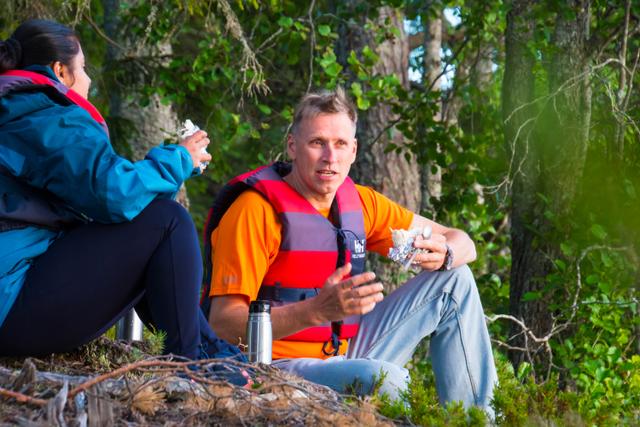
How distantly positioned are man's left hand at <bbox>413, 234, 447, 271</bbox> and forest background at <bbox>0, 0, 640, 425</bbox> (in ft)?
3.23

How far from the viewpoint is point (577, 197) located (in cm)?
635

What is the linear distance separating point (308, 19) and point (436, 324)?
13.1ft

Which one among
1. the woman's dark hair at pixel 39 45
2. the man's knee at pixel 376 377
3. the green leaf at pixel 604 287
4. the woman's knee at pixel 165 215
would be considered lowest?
the man's knee at pixel 376 377

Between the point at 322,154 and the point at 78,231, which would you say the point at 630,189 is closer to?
the point at 322,154

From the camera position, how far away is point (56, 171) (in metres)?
3.29

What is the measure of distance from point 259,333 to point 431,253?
1.05m

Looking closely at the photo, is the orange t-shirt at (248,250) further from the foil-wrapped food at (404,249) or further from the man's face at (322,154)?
the foil-wrapped food at (404,249)

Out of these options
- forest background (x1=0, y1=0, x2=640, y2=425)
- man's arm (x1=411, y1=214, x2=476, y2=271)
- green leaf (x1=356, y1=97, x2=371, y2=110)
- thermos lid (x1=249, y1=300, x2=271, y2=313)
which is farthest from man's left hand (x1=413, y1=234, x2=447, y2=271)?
green leaf (x1=356, y1=97, x2=371, y2=110)

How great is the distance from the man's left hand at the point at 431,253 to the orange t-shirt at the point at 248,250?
1.85 feet

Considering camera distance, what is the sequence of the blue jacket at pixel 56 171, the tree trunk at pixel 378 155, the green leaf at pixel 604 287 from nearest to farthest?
the blue jacket at pixel 56 171
the green leaf at pixel 604 287
the tree trunk at pixel 378 155

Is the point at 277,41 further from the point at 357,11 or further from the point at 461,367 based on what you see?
the point at 461,367

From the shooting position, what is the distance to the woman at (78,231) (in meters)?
3.29

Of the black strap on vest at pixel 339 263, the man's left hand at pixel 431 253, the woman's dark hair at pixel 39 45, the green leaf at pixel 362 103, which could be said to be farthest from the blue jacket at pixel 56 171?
the green leaf at pixel 362 103

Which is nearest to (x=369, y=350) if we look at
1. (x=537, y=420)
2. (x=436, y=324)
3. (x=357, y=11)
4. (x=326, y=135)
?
(x=436, y=324)
